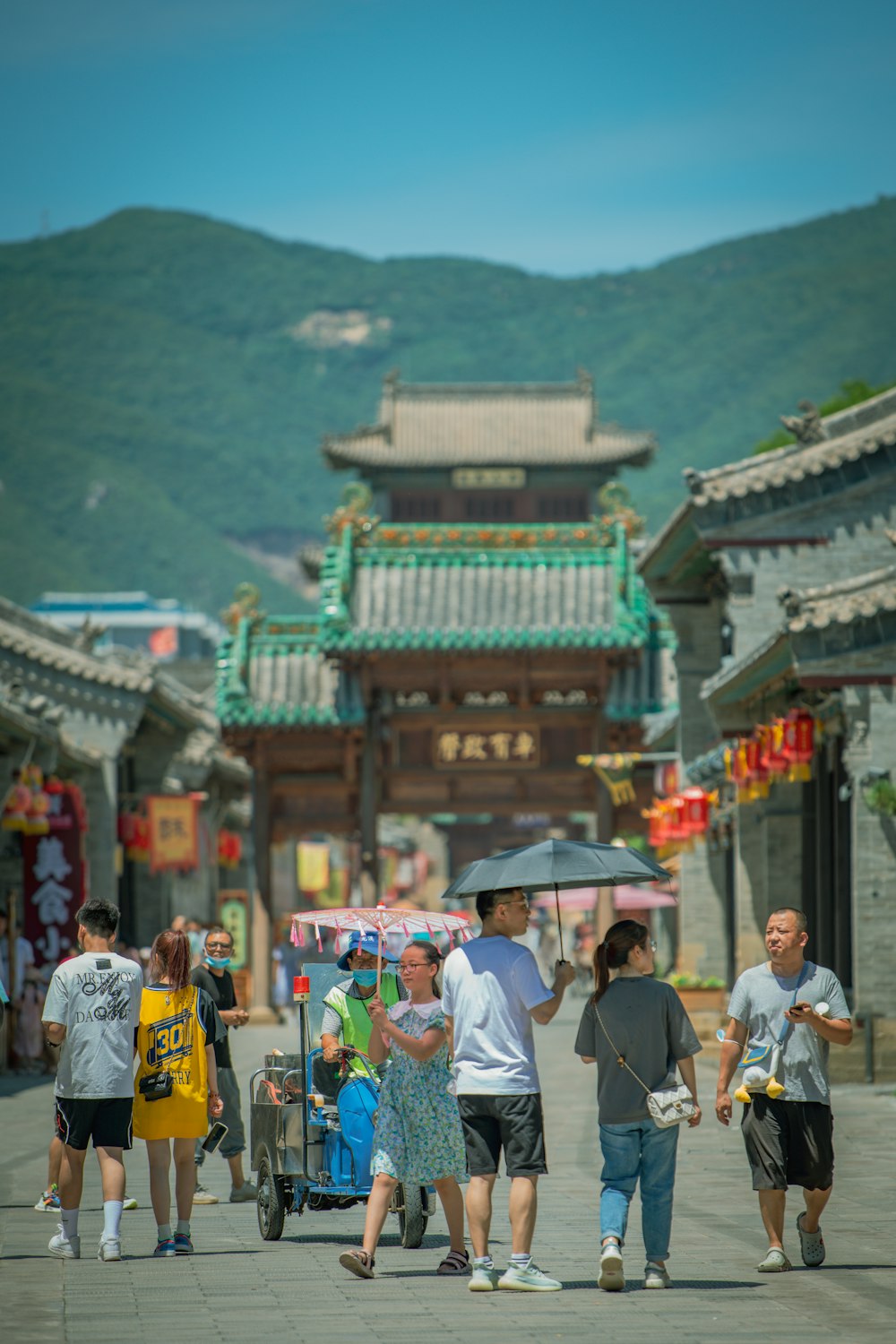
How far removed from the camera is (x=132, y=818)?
3572 cm

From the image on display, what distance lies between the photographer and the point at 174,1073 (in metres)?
10.5

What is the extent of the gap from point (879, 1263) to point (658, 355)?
172883 mm

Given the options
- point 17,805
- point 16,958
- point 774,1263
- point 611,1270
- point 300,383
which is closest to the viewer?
point 611,1270

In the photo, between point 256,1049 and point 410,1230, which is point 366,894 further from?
point 410,1230

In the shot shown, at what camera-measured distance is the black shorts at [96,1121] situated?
1029 cm

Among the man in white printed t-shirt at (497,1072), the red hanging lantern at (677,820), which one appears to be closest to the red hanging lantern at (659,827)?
the red hanging lantern at (677,820)

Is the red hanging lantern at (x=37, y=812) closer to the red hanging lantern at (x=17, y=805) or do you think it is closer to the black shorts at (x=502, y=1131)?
the red hanging lantern at (x=17, y=805)

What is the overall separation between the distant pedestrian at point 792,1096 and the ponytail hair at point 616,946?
63 cm

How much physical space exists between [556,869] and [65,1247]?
3209mm

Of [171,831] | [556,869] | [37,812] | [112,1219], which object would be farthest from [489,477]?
[556,869]

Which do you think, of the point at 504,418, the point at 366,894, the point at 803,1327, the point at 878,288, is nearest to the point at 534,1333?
the point at 803,1327

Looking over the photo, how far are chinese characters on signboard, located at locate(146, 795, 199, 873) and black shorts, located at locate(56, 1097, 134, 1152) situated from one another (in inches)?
983

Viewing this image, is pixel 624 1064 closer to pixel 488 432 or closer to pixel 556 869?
pixel 556 869

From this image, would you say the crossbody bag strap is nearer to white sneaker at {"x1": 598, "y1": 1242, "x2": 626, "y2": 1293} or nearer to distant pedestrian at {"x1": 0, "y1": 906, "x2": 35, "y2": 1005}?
white sneaker at {"x1": 598, "y1": 1242, "x2": 626, "y2": 1293}
